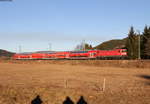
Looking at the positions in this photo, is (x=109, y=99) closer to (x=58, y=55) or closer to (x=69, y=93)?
(x=69, y=93)

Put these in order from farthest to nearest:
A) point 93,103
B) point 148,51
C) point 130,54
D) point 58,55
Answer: point 58,55, point 130,54, point 148,51, point 93,103

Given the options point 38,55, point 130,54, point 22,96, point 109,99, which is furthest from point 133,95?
point 38,55

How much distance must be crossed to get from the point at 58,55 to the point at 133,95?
213ft

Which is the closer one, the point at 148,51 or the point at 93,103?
the point at 93,103

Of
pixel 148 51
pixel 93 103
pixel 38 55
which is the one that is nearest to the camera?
pixel 93 103

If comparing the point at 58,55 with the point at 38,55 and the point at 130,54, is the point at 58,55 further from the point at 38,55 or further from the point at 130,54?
the point at 130,54

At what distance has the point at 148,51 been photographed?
198 feet

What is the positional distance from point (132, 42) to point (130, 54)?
5156 millimetres

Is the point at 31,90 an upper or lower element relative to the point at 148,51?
lower

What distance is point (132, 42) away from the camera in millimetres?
68625

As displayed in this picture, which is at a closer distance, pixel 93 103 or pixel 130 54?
pixel 93 103

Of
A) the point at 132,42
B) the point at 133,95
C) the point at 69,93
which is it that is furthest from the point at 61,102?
the point at 132,42

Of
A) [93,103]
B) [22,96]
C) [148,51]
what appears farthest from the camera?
[148,51]

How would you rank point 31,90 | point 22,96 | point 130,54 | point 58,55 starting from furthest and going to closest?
point 58,55, point 130,54, point 31,90, point 22,96
